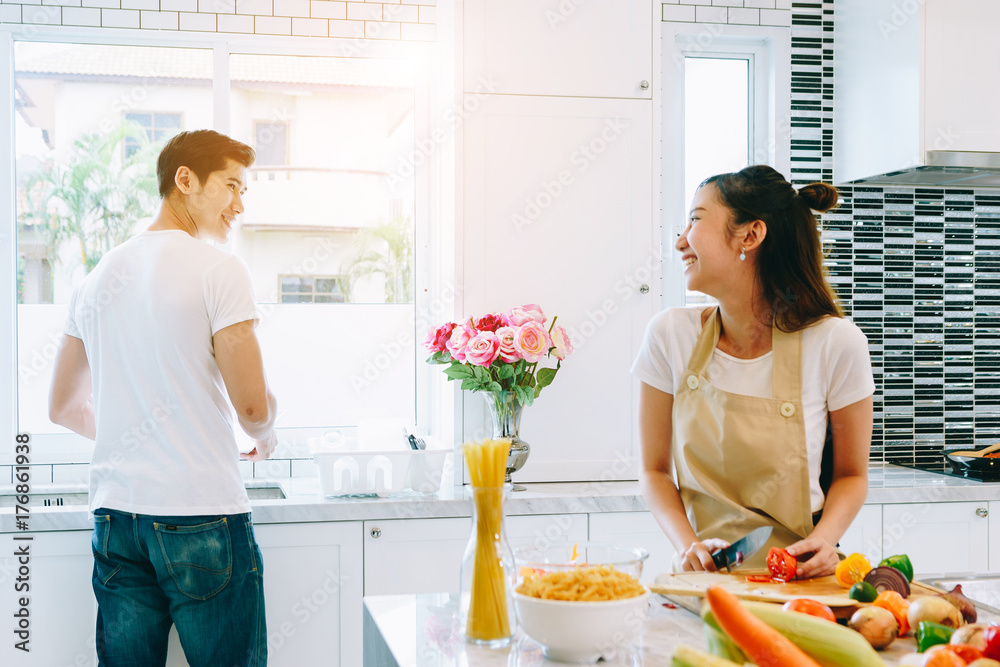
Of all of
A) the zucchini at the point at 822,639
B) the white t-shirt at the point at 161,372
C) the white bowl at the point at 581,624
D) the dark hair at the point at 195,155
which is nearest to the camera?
the zucchini at the point at 822,639

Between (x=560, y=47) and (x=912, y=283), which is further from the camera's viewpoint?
(x=912, y=283)

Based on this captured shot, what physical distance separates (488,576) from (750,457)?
0.69m

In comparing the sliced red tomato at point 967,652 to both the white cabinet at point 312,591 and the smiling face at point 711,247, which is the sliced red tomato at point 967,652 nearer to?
the smiling face at point 711,247

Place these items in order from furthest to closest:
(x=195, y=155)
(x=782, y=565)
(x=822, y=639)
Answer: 1. (x=195, y=155)
2. (x=782, y=565)
3. (x=822, y=639)

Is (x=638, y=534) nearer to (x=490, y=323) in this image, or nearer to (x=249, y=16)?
(x=490, y=323)

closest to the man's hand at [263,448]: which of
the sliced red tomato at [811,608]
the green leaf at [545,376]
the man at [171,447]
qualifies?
the man at [171,447]

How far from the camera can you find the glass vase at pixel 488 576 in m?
1.02

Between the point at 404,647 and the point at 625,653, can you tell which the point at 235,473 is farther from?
the point at 625,653

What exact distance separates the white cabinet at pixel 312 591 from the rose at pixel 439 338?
517 mm

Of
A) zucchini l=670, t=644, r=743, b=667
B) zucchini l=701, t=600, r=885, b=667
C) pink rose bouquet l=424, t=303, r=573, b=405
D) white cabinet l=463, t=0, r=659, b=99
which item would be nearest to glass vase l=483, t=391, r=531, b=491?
pink rose bouquet l=424, t=303, r=573, b=405

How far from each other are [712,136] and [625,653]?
2.35m

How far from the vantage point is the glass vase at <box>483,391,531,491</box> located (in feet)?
7.93

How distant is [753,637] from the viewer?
2.54ft

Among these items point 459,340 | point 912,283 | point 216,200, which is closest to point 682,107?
point 912,283
